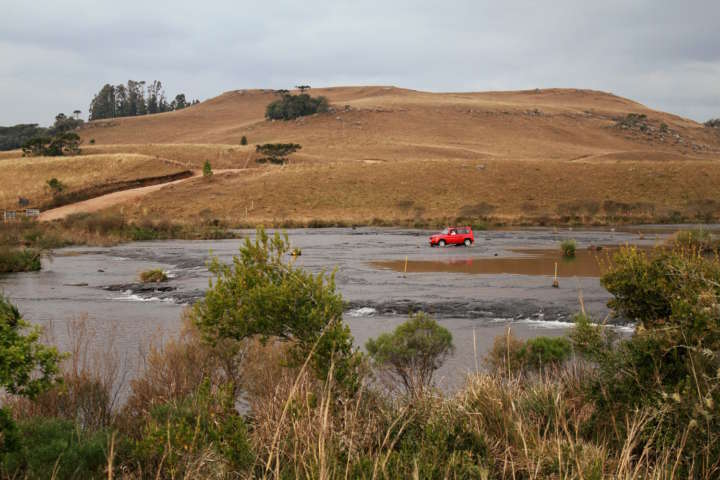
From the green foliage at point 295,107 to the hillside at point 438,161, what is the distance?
3.24 metres

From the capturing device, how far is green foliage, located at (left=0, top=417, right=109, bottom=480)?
6266 mm

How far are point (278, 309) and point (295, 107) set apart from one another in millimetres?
136003

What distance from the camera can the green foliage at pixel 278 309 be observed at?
7781 mm

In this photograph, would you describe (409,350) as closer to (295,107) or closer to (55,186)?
(55,186)

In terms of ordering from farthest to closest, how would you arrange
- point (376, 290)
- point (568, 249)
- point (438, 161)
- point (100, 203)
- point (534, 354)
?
point (438, 161)
point (100, 203)
point (568, 249)
point (376, 290)
point (534, 354)

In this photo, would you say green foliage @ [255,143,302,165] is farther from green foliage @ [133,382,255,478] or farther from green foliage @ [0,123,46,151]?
green foliage @ [133,382,255,478]

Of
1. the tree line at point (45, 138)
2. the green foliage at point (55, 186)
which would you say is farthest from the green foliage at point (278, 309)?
the tree line at point (45, 138)

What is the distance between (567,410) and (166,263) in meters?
29.4

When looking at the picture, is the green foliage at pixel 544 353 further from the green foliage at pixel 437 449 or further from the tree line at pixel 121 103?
the tree line at pixel 121 103

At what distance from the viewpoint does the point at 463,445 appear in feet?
21.0

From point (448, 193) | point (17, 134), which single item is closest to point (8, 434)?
point (448, 193)

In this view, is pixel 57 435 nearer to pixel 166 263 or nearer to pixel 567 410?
pixel 567 410


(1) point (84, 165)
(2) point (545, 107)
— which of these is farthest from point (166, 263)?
(2) point (545, 107)

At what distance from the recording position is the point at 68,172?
83.7 metres
